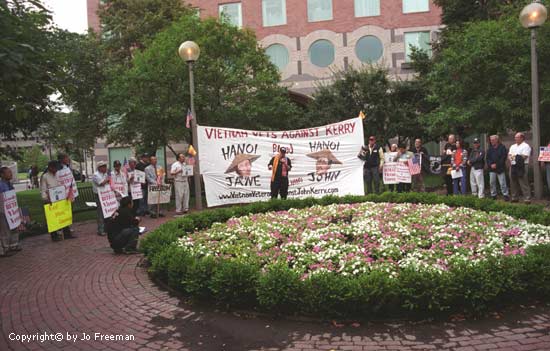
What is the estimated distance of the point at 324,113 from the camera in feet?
73.3

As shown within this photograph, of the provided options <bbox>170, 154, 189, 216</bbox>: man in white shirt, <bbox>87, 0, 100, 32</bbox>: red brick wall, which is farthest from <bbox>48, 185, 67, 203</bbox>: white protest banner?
<bbox>87, 0, 100, 32</bbox>: red brick wall

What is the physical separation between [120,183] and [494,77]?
1298cm

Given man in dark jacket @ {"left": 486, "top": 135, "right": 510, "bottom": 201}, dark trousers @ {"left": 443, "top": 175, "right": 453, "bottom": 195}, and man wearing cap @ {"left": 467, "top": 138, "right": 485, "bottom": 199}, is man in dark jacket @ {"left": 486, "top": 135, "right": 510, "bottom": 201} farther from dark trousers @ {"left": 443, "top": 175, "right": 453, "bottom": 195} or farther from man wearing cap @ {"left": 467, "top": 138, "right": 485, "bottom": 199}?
dark trousers @ {"left": 443, "top": 175, "right": 453, "bottom": 195}

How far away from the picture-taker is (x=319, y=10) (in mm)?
29906

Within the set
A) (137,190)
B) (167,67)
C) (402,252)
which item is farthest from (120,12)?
(402,252)

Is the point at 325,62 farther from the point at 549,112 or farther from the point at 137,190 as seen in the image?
the point at 137,190

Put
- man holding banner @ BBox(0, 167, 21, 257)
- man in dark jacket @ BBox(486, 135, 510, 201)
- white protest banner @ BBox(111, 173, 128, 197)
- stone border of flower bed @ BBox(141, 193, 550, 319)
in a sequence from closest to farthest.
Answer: stone border of flower bed @ BBox(141, 193, 550, 319) < man holding banner @ BBox(0, 167, 21, 257) < white protest banner @ BBox(111, 173, 128, 197) < man in dark jacket @ BBox(486, 135, 510, 201)

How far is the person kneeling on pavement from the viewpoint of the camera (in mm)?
8422

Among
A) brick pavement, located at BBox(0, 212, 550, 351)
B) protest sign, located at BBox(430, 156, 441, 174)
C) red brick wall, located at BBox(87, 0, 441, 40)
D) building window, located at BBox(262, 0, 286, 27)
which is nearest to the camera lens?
brick pavement, located at BBox(0, 212, 550, 351)

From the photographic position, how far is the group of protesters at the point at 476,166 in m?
12.7

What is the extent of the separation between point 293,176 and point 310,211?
4.75m

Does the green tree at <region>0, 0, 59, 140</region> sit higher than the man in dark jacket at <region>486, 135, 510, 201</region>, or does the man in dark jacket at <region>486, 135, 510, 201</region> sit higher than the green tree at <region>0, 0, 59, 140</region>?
the green tree at <region>0, 0, 59, 140</region>

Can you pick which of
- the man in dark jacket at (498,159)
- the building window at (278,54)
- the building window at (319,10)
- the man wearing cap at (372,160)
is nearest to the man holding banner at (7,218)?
the man wearing cap at (372,160)

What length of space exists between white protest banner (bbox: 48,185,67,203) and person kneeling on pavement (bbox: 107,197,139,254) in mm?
2770
